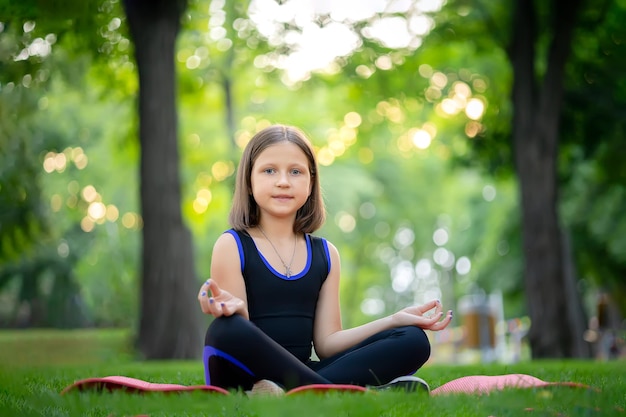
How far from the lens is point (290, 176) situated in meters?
4.47

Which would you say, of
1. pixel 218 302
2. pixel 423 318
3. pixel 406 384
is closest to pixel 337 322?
pixel 423 318

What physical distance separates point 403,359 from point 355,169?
859 inches

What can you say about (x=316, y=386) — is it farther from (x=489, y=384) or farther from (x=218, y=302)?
(x=489, y=384)

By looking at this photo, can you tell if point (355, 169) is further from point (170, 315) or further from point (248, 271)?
point (248, 271)

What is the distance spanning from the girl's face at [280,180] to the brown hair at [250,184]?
0.18 feet

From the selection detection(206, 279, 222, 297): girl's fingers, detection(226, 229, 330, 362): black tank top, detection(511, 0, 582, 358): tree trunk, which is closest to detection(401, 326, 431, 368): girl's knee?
detection(226, 229, 330, 362): black tank top

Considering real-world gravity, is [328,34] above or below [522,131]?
above

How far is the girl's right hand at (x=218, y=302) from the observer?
3781 mm

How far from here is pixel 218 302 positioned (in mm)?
3820

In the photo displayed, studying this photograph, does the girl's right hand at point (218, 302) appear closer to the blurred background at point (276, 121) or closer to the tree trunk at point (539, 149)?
the blurred background at point (276, 121)

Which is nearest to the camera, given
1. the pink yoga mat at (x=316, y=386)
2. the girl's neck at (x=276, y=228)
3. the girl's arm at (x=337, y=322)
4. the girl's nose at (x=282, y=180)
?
the pink yoga mat at (x=316, y=386)

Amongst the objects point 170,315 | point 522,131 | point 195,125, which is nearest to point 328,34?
point 522,131

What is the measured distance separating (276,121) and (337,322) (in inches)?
581

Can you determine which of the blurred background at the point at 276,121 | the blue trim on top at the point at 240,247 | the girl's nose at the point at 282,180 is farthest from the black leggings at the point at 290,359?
the blurred background at the point at 276,121
